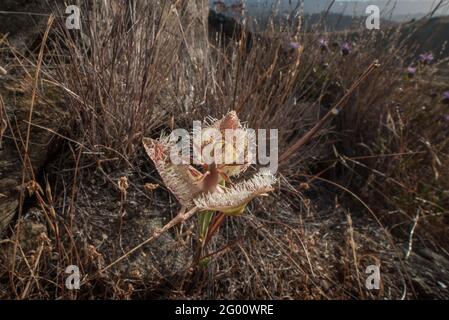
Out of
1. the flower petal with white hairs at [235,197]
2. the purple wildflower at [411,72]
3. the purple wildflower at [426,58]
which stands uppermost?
the flower petal with white hairs at [235,197]

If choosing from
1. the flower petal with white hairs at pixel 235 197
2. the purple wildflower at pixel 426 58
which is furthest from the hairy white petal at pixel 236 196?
the purple wildflower at pixel 426 58

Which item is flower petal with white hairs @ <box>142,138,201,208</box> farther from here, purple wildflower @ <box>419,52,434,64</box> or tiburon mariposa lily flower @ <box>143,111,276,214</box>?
purple wildflower @ <box>419,52,434,64</box>

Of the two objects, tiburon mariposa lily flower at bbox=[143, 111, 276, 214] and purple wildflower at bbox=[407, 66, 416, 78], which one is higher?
tiburon mariposa lily flower at bbox=[143, 111, 276, 214]

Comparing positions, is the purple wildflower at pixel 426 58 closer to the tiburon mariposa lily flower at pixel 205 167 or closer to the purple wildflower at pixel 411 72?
the purple wildflower at pixel 411 72

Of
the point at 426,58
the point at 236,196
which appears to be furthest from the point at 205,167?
the point at 426,58

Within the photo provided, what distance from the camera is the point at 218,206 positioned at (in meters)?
0.94

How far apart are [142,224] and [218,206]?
621mm

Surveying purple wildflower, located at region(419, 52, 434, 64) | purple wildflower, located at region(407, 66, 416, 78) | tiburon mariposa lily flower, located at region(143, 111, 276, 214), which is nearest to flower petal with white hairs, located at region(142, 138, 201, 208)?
tiburon mariposa lily flower, located at region(143, 111, 276, 214)

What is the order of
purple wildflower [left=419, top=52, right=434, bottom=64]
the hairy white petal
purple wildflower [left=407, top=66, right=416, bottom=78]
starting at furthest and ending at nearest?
1. purple wildflower [left=419, top=52, right=434, bottom=64]
2. purple wildflower [left=407, top=66, right=416, bottom=78]
3. the hairy white petal

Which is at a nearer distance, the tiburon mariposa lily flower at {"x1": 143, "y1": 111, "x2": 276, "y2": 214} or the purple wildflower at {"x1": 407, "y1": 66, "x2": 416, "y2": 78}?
the tiburon mariposa lily flower at {"x1": 143, "y1": 111, "x2": 276, "y2": 214}

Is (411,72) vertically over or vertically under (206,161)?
under

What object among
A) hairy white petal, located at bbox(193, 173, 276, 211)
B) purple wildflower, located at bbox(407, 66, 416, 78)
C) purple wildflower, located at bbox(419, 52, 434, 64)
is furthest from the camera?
purple wildflower, located at bbox(419, 52, 434, 64)

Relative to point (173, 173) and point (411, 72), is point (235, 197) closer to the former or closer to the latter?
point (173, 173)
